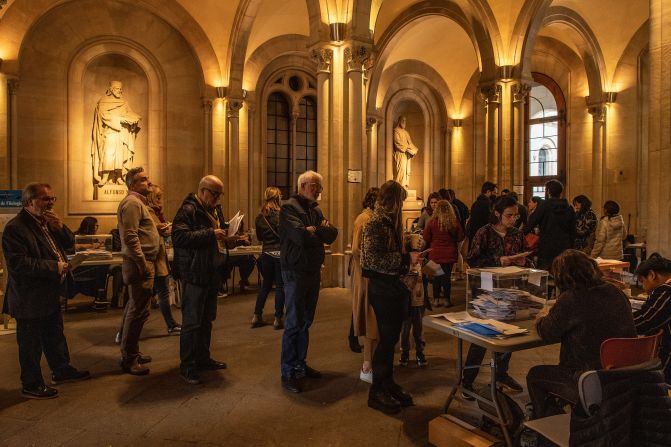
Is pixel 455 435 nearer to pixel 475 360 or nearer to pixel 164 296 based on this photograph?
pixel 475 360

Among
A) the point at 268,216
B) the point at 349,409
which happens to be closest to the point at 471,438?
the point at 349,409

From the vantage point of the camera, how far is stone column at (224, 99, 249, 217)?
13352 millimetres

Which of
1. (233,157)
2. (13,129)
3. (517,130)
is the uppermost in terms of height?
(517,130)

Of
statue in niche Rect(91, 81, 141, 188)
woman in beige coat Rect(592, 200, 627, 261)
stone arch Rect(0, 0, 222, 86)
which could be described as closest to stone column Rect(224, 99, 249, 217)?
stone arch Rect(0, 0, 222, 86)

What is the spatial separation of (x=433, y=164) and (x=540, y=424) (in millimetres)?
15883

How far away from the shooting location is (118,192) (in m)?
12.1

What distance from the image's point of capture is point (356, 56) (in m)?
9.12

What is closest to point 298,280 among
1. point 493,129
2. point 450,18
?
point 493,129

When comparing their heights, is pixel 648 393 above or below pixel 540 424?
above

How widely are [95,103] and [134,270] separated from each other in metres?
8.66

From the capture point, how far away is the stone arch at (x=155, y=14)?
10.3 metres

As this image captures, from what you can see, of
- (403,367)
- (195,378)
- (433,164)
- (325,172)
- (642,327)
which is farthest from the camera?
(433,164)

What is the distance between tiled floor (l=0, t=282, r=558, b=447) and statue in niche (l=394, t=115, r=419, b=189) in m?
11.9

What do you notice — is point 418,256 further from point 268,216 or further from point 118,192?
point 118,192
